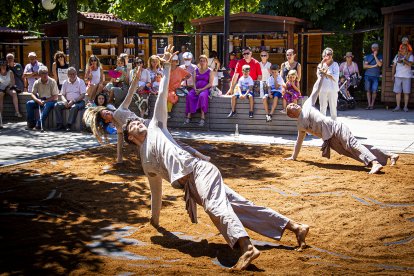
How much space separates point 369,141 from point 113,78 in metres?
6.72

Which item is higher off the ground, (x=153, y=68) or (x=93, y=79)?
(x=153, y=68)

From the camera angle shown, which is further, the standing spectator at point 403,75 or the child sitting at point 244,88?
the standing spectator at point 403,75

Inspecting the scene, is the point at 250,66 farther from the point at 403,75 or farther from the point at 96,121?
the point at 96,121

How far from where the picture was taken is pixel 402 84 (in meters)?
18.4

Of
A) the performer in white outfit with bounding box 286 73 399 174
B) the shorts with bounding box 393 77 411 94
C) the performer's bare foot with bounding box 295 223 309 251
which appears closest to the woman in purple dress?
the performer in white outfit with bounding box 286 73 399 174

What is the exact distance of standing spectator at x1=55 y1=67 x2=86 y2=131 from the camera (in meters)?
15.1

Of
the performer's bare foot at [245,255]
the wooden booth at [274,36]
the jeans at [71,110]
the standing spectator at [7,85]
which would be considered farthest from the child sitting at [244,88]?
the performer's bare foot at [245,255]

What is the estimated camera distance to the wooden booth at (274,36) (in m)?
20.6

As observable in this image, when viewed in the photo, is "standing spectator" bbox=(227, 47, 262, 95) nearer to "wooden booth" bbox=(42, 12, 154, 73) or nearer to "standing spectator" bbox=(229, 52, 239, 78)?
"standing spectator" bbox=(229, 52, 239, 78)

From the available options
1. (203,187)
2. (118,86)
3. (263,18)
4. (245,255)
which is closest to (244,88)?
(118,86)

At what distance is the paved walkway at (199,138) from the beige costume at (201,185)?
5.50 meters

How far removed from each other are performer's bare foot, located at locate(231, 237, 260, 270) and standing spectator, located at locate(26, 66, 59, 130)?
11.0 meters

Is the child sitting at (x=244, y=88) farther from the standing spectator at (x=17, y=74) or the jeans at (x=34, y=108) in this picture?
the standing spectator at (x=17, y=74)

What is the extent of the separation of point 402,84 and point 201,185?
1424 centimetres
